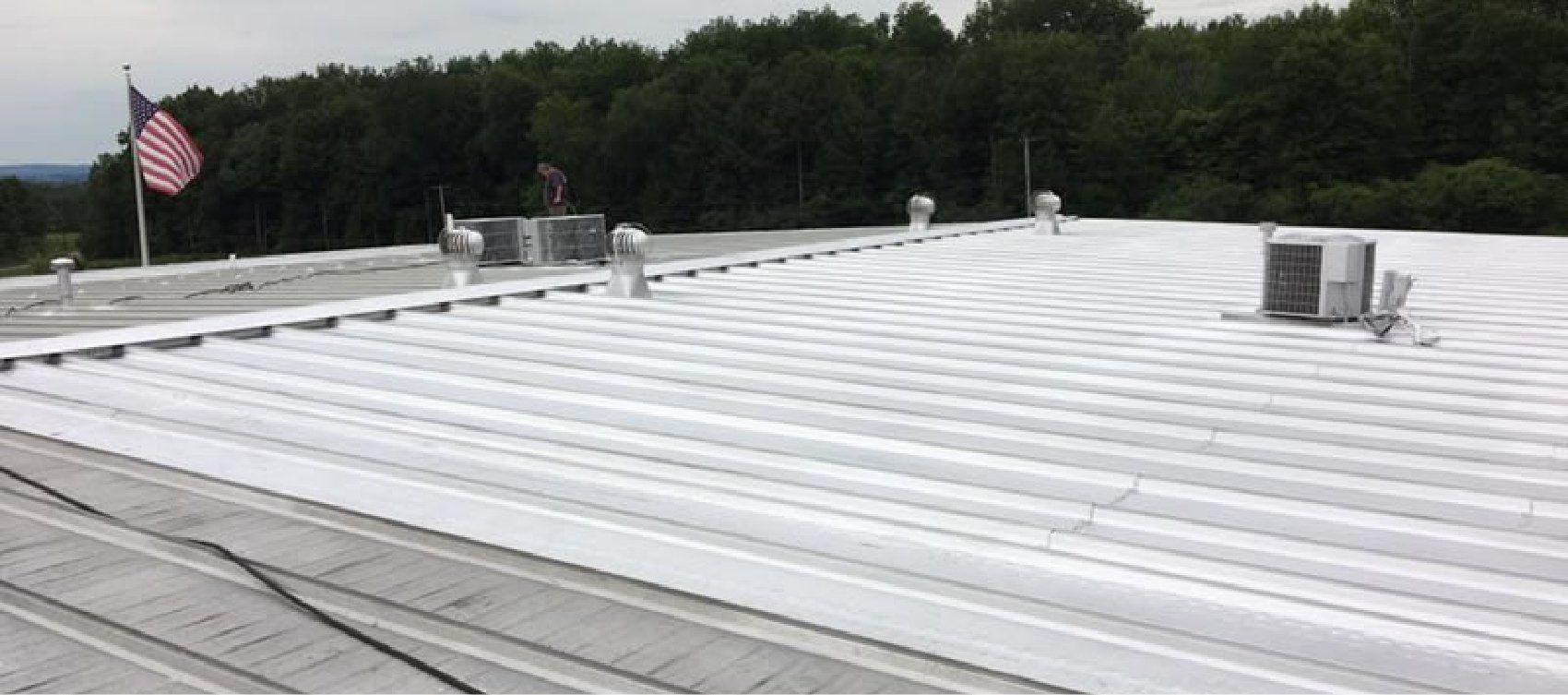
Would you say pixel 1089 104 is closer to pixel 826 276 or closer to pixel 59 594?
pixel 826 276

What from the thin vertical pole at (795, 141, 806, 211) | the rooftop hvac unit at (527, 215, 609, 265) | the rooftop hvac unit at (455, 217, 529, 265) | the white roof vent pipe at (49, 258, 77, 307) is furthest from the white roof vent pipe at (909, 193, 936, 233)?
the thin vertical pole at (795, 141, 806, 211)

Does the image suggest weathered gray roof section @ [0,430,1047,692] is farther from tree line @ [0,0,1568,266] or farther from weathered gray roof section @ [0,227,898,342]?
tree line @ [0,0,1568,266]

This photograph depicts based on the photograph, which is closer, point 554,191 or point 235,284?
point 235,284

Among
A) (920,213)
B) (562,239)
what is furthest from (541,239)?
(920,213)

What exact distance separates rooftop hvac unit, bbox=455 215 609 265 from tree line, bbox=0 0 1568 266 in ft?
116

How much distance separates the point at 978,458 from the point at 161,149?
62.0 ft

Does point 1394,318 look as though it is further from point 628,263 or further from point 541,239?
point 541,239

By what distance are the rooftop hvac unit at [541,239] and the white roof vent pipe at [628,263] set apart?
7.20 m

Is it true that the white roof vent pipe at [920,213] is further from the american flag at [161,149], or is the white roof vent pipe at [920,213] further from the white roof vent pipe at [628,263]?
the american flag at [161,149]

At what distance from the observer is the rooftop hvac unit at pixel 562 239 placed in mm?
15477

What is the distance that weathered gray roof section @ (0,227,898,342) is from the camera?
12531 millimetres

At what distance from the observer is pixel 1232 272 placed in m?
10.2

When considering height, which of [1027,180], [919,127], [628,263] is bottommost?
[628,263]

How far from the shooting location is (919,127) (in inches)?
2197
